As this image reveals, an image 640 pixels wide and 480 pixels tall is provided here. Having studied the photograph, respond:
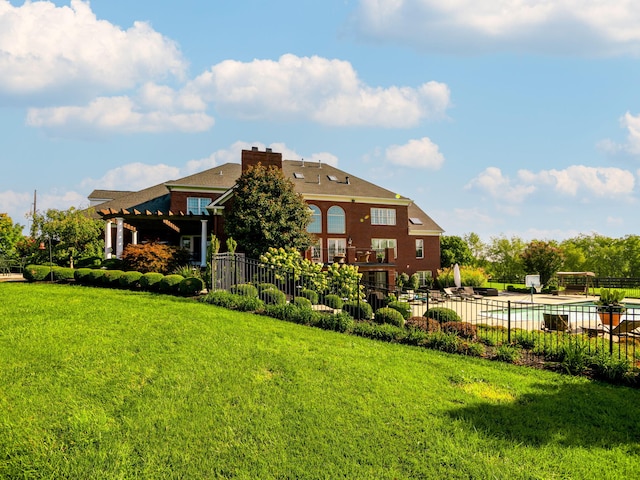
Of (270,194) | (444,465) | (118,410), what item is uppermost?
(270,194)

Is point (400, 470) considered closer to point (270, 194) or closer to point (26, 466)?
point (26, 466)

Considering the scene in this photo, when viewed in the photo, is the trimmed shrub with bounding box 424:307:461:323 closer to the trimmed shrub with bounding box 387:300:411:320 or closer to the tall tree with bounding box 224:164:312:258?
the trimmed shrub with bounding box 387:300:411:320

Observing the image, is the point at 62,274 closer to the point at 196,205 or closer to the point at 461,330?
the point at 196,205

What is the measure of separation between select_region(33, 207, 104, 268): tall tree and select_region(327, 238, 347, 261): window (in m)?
14.4

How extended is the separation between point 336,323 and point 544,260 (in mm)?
29929

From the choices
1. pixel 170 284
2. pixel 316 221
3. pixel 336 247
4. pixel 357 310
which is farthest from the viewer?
pixel 336 247

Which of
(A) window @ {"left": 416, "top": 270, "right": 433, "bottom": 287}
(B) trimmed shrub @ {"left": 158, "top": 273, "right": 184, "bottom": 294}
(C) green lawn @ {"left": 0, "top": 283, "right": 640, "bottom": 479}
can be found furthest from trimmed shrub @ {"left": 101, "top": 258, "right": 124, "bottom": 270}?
(A) window @ {"left": 416, "top": 270, "right": 433, "bottom": 287}

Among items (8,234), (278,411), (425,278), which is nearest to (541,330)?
(278,411)

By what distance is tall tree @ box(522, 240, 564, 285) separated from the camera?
119 feet

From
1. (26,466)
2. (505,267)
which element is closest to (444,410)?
(26,466)

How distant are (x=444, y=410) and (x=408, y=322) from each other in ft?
18.9

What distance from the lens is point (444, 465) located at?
5.57 meters

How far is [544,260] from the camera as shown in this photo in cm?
3650

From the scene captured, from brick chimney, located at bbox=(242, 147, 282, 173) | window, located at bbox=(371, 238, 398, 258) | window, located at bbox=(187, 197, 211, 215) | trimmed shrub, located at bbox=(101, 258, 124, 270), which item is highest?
brick chimney, located at bbox=(242, 147, 282, 173)
